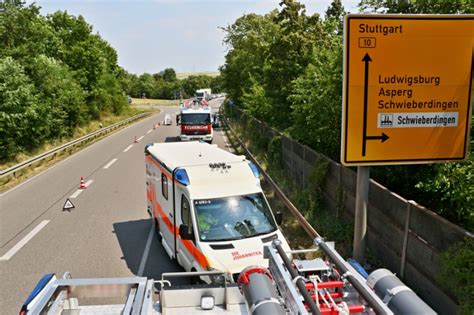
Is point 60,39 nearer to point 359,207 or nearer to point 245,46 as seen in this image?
point 245,46

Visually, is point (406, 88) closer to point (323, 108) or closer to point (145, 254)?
point (323, 108)

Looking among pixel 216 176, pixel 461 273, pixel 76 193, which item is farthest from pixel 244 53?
pixel 461 273

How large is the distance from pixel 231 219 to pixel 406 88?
13.0ft

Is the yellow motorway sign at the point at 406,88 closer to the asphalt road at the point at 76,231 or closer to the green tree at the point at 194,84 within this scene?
the asphalt road at the point at 76,231

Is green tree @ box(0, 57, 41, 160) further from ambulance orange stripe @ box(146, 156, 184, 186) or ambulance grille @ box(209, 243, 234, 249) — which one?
ambulance grille @ box(209, 243, 234, 249)

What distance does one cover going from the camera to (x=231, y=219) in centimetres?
830

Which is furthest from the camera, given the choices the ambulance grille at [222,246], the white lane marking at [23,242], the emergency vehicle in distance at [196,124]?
the emergency vehicle in distance at [196,124]

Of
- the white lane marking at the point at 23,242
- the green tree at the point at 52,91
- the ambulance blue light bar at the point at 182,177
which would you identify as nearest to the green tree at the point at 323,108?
the ambulance blue light bar at the point at 182,177

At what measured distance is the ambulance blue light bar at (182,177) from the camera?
28.2ft

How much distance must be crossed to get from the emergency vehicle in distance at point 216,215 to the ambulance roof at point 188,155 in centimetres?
3

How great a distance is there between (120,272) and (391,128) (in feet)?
21.3

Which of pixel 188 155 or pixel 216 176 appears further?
Result: pixel 188 155

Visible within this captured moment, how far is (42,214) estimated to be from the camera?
45.8ft

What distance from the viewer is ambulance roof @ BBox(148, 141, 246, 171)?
9.51 metres
